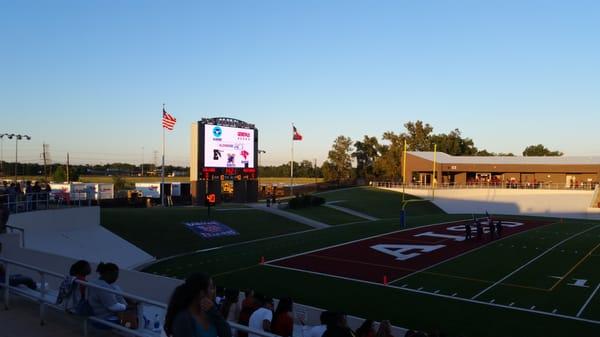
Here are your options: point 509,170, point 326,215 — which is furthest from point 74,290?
point 509,170

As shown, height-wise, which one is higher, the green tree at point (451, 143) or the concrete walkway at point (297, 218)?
the green tree at point (451, 143)

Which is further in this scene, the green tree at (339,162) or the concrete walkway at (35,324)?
the green tree at (339,162)

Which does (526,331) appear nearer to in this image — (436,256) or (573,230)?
(436,256)

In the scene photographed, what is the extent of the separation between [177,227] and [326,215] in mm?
17701

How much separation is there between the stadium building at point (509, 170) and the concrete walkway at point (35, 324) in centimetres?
6452

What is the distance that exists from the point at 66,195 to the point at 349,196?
3973cm

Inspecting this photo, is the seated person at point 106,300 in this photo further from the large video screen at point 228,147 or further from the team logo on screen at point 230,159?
the team logo on screen at point 230,159

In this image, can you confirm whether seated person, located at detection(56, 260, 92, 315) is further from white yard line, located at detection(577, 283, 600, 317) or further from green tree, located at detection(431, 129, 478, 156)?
green tree, located at detection(431, 129, 478, 156)

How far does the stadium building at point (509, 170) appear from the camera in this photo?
69000mm

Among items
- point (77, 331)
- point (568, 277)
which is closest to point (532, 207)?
point (568, 277)

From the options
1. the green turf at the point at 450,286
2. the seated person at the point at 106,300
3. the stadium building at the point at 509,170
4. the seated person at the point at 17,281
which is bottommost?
the green turf at the point at 450,286

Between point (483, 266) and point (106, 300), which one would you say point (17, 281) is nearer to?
point (106, 300)

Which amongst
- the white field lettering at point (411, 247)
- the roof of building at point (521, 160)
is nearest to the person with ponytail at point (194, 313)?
the white field lettering at point (411, 247)

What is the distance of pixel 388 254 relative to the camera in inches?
1091
